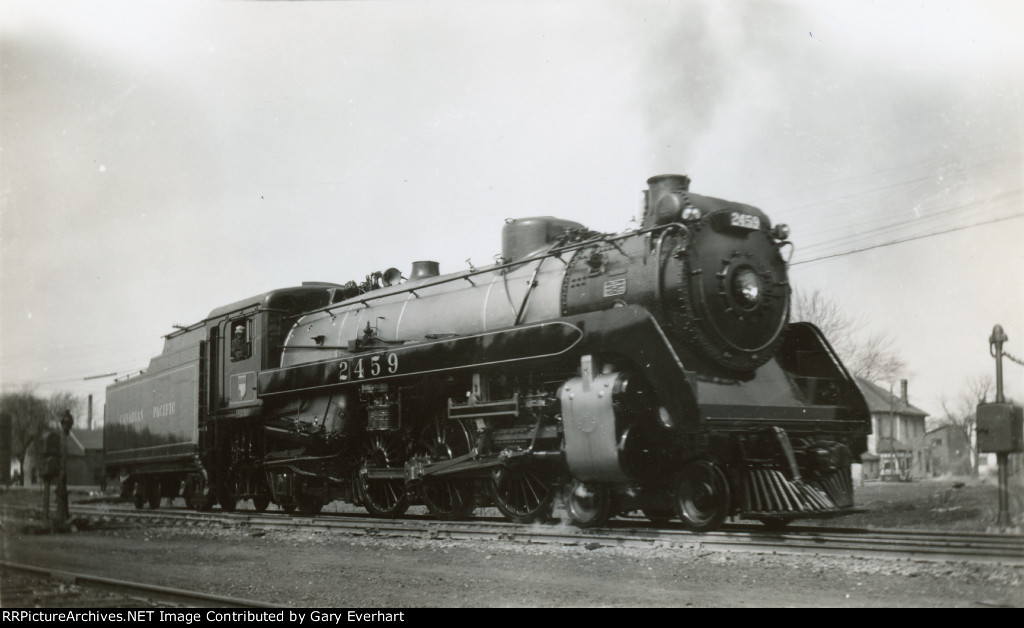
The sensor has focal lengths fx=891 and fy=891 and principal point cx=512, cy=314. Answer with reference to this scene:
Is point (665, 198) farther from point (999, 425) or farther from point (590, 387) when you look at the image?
point (999, 425)

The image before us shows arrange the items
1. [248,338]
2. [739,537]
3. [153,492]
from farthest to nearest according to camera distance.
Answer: [153,492] → [248,338] → [739,537]

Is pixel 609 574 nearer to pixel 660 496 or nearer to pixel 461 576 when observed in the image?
pixel 461 576

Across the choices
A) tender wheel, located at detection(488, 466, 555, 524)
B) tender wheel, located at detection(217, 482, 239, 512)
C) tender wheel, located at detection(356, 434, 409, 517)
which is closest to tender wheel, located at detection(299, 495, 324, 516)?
tender wheel, located at detection(356, 434, 409, 517)

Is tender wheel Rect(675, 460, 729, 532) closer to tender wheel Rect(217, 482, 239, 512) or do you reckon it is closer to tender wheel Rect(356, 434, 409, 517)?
tender wheel Rect(356, 434, 409, 517)

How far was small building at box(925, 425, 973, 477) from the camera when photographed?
35822 millimetres

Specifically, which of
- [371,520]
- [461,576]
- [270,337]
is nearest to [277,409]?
[270,337]

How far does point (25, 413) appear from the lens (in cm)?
1495

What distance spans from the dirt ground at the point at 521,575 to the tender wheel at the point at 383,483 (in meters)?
1.75

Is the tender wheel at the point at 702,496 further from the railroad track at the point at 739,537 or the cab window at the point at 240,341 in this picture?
the cab window at the point at 240,341

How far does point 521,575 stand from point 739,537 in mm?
2067

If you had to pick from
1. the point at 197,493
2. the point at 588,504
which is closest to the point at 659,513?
the point at 588,504

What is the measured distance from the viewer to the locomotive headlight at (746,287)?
8.92m

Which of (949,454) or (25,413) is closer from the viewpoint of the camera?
(25,413)

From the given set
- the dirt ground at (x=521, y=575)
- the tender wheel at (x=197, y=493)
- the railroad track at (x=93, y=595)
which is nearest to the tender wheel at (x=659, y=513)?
the dirt ground at (x=521, y=575)
